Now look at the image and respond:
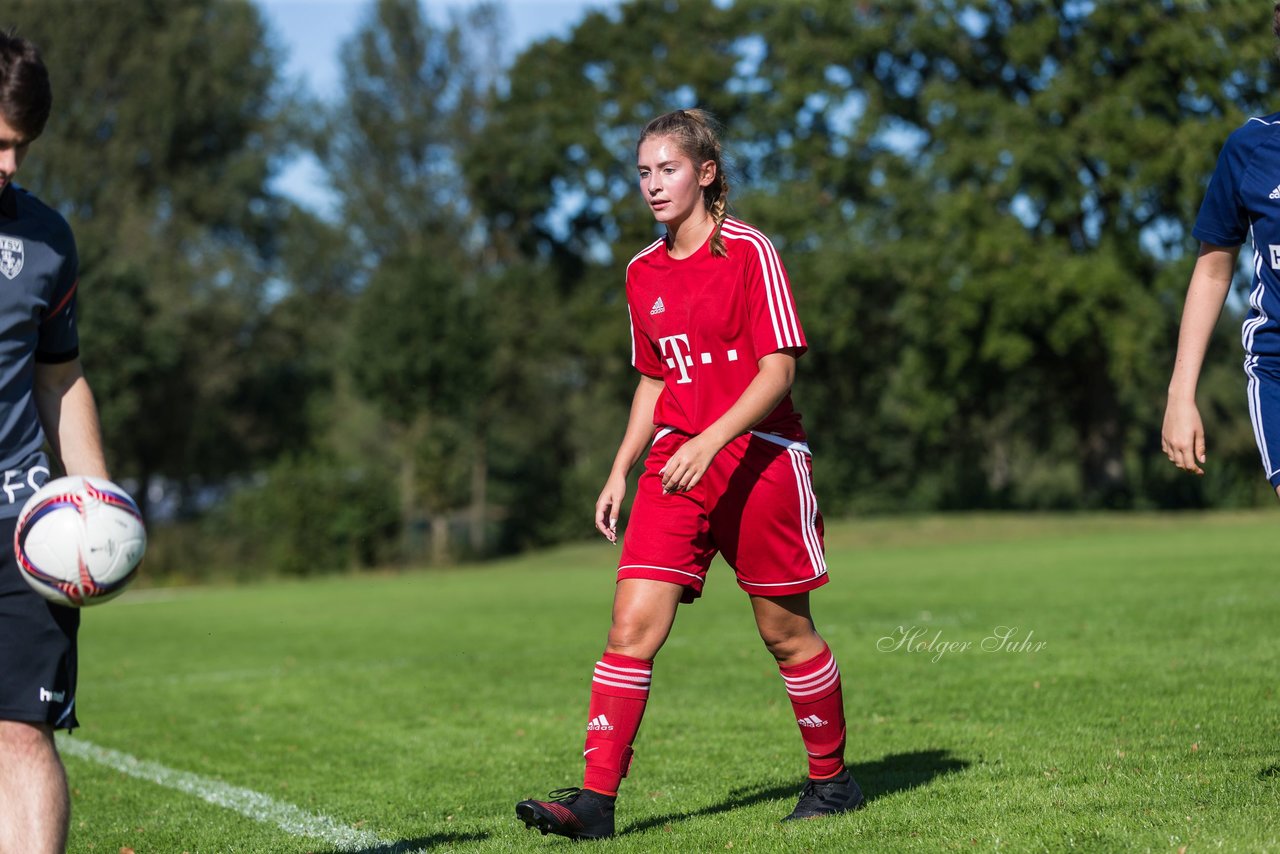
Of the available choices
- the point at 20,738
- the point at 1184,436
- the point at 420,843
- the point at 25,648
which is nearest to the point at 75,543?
the point at 25,648

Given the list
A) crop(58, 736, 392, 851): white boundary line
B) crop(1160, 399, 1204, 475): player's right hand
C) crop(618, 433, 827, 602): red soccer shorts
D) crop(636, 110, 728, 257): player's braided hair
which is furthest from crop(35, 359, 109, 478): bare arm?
crop(1160, 399, 1204, 475): player's right hand

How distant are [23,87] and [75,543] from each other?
1109 millimetres

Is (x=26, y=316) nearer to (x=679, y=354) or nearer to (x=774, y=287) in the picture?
(x=679, y=354)

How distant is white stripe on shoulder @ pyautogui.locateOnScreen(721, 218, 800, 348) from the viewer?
457 centimetres

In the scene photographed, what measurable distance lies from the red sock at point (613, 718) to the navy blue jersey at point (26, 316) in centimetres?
194

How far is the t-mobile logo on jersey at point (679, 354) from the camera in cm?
478

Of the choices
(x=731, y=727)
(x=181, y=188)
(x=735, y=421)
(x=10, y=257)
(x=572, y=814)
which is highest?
(x=181, y=188)

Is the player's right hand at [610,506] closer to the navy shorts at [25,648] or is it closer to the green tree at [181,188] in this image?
the navy shorts at [25,648]

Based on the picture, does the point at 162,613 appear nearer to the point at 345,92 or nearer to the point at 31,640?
the point at 31,640

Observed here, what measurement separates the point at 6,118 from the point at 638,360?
2322 millimetres

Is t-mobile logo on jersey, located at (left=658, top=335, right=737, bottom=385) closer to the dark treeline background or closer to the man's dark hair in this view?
the man's dark hair

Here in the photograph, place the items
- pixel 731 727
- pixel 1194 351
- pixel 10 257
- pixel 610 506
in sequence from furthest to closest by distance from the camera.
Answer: pixel 731 727
pixel 610 506
pixel 1194 351
pixel 10 257

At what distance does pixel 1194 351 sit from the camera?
13.6 feet

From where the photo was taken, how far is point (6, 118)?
3.35 meters
